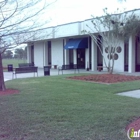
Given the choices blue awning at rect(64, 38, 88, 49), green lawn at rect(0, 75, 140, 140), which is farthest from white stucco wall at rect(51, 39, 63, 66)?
green lawn at rect(0, 75, 140, 140)

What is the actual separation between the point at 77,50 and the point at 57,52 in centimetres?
377

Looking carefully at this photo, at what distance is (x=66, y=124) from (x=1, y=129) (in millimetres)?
1383

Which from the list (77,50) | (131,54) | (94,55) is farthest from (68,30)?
(131,54)

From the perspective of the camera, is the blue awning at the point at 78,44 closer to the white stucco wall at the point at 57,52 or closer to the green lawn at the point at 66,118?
the white stucco wall at the point at 57,52

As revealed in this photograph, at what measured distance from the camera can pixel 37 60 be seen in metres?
37.8

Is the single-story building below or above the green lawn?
above

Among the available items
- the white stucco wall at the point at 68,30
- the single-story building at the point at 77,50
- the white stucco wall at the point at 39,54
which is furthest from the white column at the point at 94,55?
the white stucco wall at the point at 39,54

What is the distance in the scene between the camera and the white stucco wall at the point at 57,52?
3271 cm

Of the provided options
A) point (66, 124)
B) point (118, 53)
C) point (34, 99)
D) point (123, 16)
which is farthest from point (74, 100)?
point (118, 53)

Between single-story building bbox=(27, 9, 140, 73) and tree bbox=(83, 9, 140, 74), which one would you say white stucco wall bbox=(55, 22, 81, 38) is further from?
tree bbox=(83, 9, 140, 74)

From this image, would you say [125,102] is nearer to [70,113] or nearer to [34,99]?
[70,113]

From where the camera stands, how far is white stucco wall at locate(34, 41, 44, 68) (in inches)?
1442

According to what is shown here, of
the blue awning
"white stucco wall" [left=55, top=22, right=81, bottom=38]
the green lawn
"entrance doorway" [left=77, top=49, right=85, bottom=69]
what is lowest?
the green lawn

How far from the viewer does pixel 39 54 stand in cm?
3728
